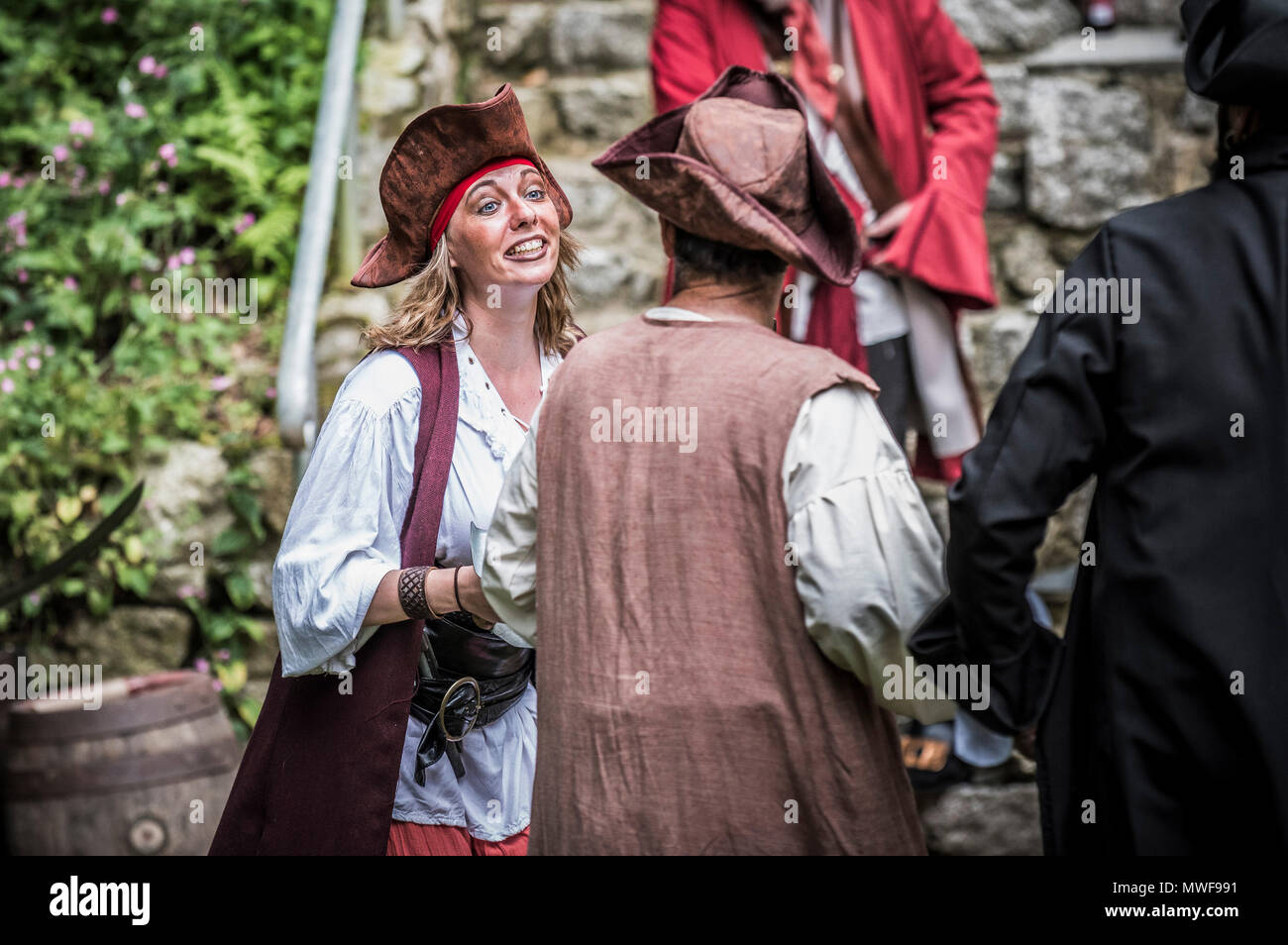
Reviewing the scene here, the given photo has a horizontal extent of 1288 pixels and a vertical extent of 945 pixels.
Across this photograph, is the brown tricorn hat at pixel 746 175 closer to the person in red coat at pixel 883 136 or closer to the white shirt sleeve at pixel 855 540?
the white shirt sleeve at pixel 855 540

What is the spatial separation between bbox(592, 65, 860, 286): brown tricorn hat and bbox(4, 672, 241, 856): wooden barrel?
6.73ft

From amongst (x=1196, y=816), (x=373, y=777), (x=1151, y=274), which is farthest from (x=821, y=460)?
(x=373, y=777)

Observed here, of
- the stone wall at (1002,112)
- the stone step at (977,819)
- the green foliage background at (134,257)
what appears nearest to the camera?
the stone step at (977,819)

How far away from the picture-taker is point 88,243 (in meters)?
4.84

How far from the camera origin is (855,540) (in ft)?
6.25

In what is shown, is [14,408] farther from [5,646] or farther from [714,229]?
[714,229]

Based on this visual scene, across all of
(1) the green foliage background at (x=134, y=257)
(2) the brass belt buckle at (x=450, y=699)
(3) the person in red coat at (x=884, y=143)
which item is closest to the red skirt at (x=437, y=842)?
(2) the brass belt buckle at (x=450, y=699)

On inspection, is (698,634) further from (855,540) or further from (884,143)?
(884,143)

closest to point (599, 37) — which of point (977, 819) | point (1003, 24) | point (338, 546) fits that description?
point (1003, 24)

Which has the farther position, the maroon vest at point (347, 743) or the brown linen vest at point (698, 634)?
the maroon vest at point (347, 743)

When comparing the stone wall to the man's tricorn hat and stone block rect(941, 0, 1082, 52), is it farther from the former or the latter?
the man's tricorn hat

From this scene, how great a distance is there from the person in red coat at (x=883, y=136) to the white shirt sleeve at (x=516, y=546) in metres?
1.69

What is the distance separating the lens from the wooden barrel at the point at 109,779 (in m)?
3.33

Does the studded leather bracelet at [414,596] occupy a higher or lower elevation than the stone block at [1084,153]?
lower
